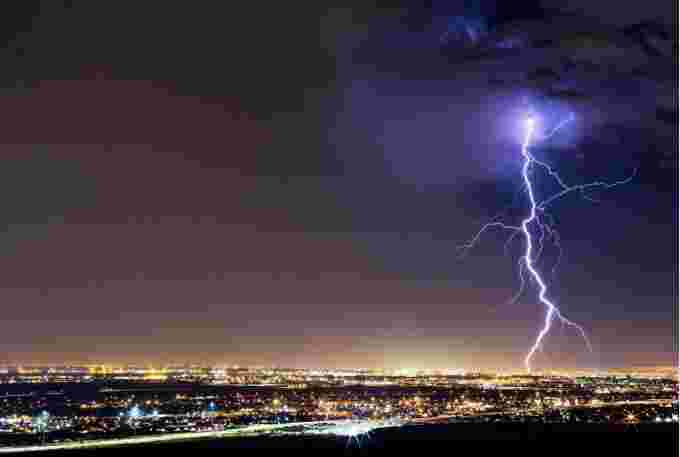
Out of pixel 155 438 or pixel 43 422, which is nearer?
pixel 155 438

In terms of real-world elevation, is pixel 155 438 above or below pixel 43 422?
below

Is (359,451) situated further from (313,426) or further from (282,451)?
(313,426)

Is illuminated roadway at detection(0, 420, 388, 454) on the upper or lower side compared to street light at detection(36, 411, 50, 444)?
lower

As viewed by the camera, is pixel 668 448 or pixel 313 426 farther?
pixel 313 426

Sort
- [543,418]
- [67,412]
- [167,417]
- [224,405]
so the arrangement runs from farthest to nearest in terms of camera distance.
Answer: [224,405], [67,412], [167,417], [543,418]

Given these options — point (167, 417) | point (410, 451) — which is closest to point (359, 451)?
point (410, 451)

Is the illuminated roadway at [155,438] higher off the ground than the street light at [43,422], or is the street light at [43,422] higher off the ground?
the street light at [43,422]

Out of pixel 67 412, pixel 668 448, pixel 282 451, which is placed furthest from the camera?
pixel 67 412

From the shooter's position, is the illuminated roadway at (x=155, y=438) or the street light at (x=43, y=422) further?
the street light at (x=43, y=422)

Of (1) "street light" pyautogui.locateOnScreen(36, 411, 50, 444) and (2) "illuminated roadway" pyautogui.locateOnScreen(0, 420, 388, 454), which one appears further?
(1) "street light" pyautogui.locateOnScreen(36, 411, 50, 444)
